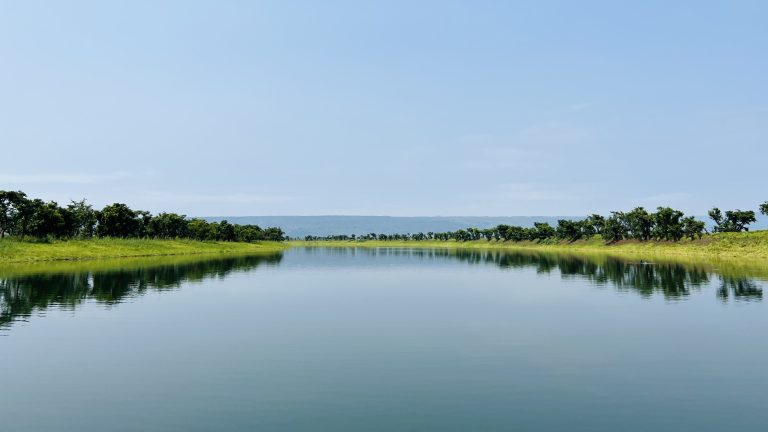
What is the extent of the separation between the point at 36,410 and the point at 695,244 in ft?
573

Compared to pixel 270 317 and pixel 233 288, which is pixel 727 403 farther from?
pixel 233 288

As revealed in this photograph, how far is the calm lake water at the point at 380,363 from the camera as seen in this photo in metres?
16.9

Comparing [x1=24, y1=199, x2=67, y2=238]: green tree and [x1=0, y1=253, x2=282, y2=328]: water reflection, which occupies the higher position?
[x1=24, y1=199, x2=67, y2=238]: green tree

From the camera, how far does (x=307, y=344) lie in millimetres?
28047

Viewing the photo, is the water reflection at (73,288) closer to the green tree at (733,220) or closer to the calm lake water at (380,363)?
→ the calm lake water at (380,363)

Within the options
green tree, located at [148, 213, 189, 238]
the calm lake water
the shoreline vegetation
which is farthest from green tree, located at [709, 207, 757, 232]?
green tree, located at [148, 213, 189, 238]

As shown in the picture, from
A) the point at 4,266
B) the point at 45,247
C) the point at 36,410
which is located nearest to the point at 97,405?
the point at 36,410

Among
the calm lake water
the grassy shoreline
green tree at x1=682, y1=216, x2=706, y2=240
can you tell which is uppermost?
green tree at x1=682, y1=216, x2=706, y2=240

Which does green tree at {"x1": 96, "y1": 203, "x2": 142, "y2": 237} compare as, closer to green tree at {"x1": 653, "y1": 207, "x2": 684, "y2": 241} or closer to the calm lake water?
the calm lake water

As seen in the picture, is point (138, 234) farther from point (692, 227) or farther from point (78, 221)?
point (692, 227)

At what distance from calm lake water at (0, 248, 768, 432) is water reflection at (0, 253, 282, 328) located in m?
0.55

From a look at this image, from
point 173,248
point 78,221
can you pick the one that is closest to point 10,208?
point 78,221

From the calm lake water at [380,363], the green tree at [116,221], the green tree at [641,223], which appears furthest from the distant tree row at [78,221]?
the green tree at [641,223]

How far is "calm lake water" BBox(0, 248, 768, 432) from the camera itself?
55.4ft
